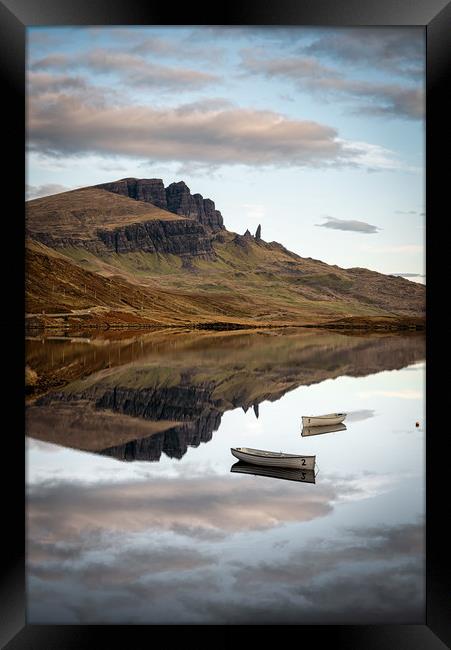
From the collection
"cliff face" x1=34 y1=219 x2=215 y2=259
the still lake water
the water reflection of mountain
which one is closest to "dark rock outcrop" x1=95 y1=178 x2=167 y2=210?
"cliff face" x1=34 y1=219 x2=215 y2=259

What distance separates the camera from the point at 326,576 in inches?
256

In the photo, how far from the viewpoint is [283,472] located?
11.3 metres

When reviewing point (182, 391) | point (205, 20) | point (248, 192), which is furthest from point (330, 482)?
point (248, 192)

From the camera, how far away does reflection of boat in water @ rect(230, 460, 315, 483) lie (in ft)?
36.3

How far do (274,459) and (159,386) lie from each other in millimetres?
12347

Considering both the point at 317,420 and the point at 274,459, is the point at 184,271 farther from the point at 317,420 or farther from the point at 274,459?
the point at 274,459

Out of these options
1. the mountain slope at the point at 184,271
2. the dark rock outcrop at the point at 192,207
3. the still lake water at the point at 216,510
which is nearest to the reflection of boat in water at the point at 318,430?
the still lake water at the point at 216,510

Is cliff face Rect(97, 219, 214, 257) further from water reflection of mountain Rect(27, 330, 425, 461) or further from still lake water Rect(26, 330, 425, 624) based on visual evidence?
still lake water Rect(26, 330, 425, 624)

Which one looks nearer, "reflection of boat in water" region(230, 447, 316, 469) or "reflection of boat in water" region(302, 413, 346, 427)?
"reflection of boat in water" region(230, 447, 316, 469)

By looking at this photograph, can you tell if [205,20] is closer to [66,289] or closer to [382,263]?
[66,289]

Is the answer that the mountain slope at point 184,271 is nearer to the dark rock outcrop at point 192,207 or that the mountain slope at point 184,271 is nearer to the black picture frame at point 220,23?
the dark rock outcrop at point 192,207

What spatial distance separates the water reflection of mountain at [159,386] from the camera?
15.4 meters

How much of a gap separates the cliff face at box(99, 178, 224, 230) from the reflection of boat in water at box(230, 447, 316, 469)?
384 ft
